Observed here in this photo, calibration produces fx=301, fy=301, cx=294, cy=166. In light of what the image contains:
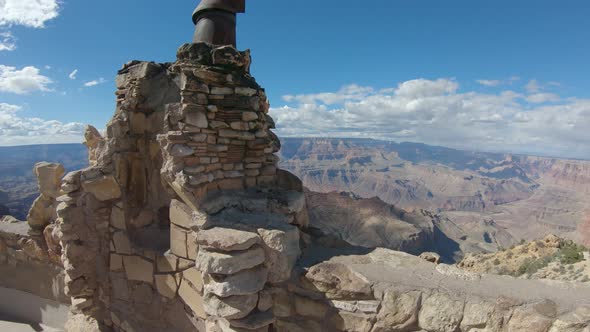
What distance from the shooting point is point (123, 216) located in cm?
457

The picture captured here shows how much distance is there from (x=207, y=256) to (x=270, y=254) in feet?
2.20

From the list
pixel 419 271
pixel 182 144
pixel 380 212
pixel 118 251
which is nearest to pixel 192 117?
pixel 182 144

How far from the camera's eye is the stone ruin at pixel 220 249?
2.76 m

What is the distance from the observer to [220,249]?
2990 millimetres

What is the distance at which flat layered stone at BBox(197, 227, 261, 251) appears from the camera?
297cm

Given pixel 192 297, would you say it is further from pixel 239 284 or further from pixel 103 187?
pixel 103 187

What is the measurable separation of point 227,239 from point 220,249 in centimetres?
12

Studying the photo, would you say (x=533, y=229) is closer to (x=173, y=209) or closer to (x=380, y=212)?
(x=380, y=212)

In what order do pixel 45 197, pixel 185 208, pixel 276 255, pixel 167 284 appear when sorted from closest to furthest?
pixel 276 255 → pixel 185 208 → pixel 167 284 → pixel 45 197

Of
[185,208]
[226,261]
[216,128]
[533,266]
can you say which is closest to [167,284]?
[185,208]

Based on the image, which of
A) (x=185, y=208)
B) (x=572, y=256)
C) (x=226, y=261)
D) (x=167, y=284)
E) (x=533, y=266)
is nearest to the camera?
(x=226, y=261)

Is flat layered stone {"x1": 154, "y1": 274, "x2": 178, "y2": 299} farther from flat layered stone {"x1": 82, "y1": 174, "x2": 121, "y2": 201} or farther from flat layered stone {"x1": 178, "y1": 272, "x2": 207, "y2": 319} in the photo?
flat layered stone {"x1": 82, "y1": 174, "x2": 121, "y2": 201}

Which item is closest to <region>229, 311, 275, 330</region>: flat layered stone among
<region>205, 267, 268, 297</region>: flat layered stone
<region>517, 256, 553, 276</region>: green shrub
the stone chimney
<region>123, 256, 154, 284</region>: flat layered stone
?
the stone chimney

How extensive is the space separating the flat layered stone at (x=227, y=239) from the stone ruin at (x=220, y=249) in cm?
2
